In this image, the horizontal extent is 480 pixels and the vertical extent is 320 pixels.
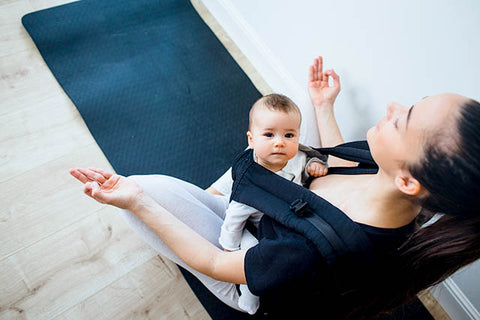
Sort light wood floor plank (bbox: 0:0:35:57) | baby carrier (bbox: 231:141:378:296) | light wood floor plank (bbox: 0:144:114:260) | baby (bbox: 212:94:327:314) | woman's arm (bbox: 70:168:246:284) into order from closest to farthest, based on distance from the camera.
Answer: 1. baby carrier (bbox: 231:141:378:296)
2. woman's arm (bbox: 70:168:246:284)
3. baby (bbox: 212:94:327:314)
4. light wood floor plank (bbox: 0:144:114:260)
5. light wood floor plank (bbox: 0:0:35:57)

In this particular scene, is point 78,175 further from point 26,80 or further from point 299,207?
point 26,80

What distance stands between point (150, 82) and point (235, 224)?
1042 mm

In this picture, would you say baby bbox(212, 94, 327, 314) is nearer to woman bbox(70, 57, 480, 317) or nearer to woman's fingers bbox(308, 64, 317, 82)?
woman bbox(70, 57, 480, 317)

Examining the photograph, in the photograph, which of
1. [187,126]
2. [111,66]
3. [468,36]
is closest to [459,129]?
[468,36]

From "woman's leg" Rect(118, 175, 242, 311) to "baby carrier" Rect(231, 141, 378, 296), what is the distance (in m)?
0.15

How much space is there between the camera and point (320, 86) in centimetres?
129

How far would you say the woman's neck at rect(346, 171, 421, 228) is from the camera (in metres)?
0.74

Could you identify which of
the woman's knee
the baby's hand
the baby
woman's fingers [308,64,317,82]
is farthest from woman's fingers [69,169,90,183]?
woman's fingers [308,64,317,82]

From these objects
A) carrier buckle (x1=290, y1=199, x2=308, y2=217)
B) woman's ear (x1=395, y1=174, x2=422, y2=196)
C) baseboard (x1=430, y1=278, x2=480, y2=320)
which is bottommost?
baseboard (x1=430, y1=278, x2=480, y2=320)

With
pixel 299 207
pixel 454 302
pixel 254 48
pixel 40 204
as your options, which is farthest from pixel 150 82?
pixel 454 302

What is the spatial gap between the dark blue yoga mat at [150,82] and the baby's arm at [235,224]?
0.56 m

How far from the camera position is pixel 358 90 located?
4.43 ft

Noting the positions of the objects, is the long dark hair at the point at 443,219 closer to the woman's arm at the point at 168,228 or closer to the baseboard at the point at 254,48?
the woman's arm at the point at 168,228

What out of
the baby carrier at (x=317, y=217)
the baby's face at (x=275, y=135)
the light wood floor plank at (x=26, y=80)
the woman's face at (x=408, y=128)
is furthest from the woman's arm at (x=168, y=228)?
the light wood floor plank at (x=26, y=80)
